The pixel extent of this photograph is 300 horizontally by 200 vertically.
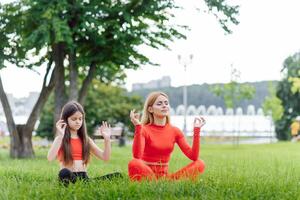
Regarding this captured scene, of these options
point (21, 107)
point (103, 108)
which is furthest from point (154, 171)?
point (21, 107)

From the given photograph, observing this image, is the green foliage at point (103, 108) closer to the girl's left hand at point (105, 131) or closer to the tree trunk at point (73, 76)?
the tree trunk at point (73, 76)

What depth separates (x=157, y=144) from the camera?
6.96 metres

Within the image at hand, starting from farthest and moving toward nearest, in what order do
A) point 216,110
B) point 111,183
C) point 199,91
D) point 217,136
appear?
point 199,91, point 216,110, point 217,136, point 111,183

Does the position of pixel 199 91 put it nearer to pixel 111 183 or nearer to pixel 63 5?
pixel 63 5

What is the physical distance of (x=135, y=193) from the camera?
5.96 metres

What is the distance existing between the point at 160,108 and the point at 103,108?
2880 cm

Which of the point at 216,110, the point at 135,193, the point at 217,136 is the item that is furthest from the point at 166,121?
the point at 216,110

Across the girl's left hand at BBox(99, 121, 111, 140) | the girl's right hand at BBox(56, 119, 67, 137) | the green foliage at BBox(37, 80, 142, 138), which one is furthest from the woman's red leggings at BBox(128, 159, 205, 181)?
the green foliage at BBox(37, 80, 142, 138)

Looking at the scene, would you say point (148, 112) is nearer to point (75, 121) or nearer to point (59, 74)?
point (75, 121)

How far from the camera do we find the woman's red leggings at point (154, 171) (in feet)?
22.1

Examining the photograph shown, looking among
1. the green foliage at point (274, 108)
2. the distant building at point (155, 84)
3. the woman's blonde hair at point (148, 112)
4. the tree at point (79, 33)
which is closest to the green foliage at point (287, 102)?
the green foliage at point (274, 108)

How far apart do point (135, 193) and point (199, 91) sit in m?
62.1

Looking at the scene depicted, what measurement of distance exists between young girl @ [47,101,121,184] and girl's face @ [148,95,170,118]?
60cm

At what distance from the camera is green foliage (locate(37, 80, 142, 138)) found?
36.0 m
